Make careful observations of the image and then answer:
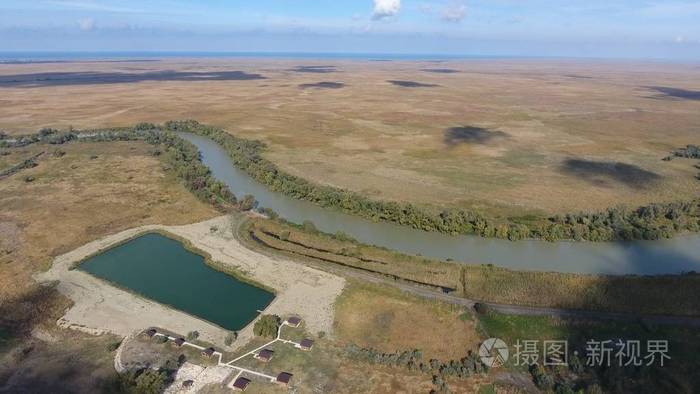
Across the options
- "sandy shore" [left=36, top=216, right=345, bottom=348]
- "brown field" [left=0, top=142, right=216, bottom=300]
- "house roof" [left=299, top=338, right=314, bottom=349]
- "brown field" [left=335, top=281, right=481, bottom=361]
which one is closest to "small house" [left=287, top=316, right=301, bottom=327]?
"sandy shore" [left=36, top=216, right=345, bottom=348]

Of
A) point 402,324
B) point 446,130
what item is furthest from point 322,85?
point 402,324

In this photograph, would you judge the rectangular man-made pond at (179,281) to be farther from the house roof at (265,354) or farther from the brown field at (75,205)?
the brown field at (75,205)

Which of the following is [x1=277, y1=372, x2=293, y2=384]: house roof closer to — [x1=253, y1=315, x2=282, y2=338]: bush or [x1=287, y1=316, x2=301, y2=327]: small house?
[x1=253, y1=315, x2=282, y2=338]: bush

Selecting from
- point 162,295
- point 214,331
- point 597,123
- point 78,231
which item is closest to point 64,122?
point 78,231

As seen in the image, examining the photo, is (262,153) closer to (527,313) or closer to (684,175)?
(527,313)

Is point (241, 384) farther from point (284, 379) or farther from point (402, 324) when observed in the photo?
point (402, 324)

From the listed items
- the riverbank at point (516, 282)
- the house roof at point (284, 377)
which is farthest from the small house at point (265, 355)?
the riverbank at point (516, 282)
